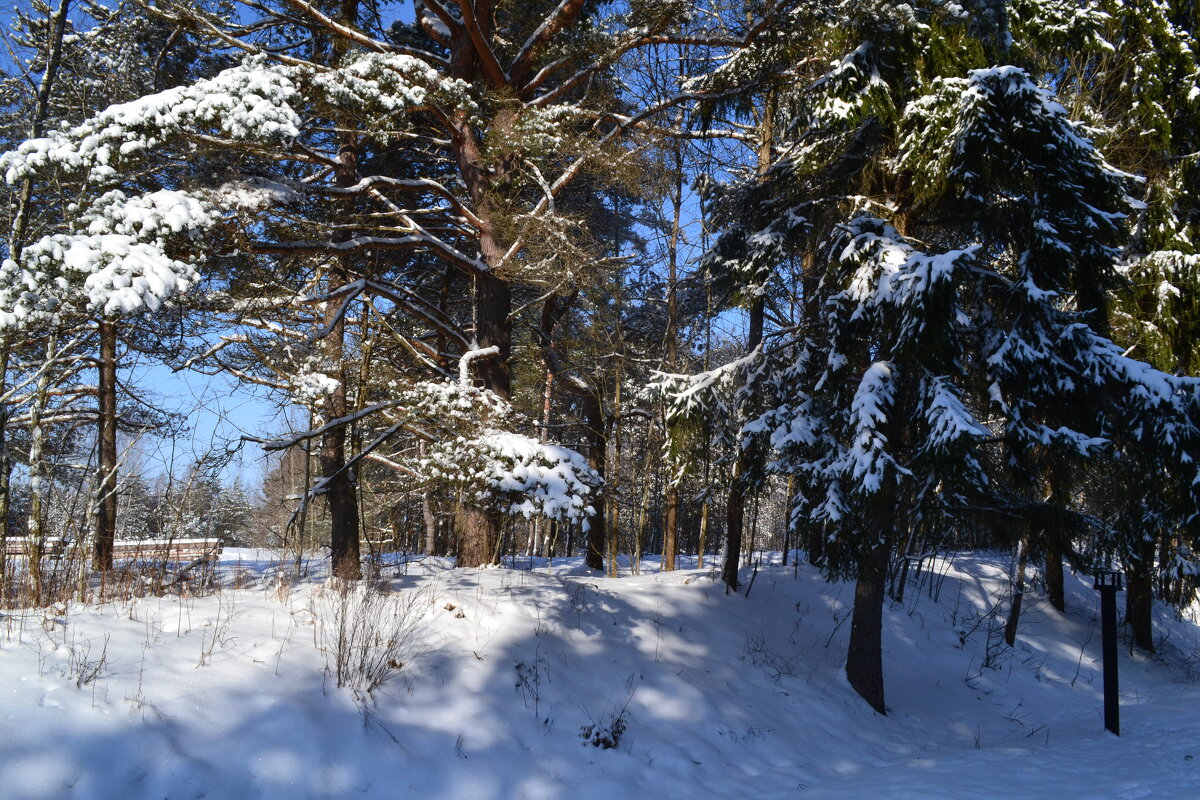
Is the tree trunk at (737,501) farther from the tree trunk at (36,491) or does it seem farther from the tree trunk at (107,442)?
the tree trunk at (107,442)

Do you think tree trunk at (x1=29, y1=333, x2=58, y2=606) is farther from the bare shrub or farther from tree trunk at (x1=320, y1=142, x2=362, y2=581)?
tree trunk at (x1=320, y1=142, x2=362, y2=581)

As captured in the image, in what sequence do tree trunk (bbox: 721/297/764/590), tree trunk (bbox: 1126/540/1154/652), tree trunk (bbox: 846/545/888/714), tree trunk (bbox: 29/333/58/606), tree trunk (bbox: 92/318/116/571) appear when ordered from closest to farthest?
tree trunk (bbox: 29/333/58/606)
tree trunk (bbox: 846/545/888/714)
tree trunk (bbox: 92/318/116/571)
tree trunk (bbox: 721/297/764/590)
tree trunk (bbox: 1126/540/1154/652)

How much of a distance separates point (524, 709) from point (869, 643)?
182 inches

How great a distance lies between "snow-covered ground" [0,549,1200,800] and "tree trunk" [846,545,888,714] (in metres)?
0.29

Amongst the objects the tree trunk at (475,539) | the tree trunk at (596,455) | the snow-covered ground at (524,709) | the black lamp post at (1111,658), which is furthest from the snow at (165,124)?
the black lamp post at (1111,658)

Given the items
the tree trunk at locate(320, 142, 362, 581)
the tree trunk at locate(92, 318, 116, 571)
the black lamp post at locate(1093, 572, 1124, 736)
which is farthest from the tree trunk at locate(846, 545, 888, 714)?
the tree trunk at locate(92, 318, 116, 571)

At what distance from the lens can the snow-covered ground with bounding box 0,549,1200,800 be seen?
168 inches

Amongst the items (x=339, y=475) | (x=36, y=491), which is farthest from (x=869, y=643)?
(x=36, y=491)

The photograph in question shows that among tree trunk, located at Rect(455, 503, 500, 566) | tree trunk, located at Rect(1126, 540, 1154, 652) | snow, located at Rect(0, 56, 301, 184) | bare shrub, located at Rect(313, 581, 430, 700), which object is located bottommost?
tree trunk, located at Rect(1126, 540, 1154, 652)

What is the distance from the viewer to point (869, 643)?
850cm

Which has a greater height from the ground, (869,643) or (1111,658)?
(1111,658)

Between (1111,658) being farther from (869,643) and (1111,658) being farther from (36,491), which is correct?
(36,491)

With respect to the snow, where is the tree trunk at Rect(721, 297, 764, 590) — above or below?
below

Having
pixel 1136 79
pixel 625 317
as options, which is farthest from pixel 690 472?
pixel 625 317
